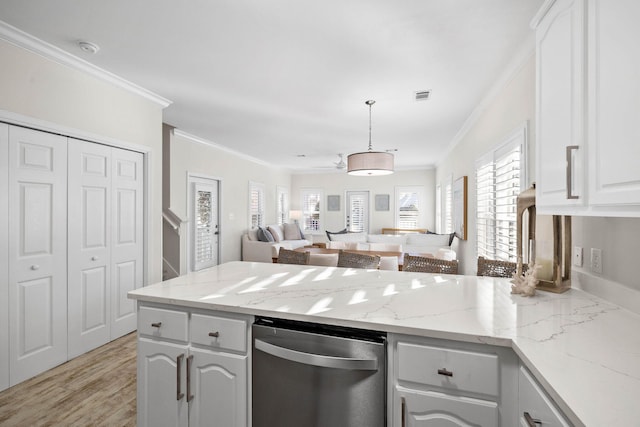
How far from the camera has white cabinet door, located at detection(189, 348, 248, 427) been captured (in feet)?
4.57

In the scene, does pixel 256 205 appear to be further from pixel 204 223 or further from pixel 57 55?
pixel 57 55

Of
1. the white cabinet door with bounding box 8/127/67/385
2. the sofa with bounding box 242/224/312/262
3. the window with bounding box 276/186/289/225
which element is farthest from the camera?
the window with bounding box 276/186/289/225

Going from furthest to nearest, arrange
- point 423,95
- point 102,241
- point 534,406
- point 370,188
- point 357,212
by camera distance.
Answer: point 357,212 → point 370,188 → point 423,95 → point 102,241 → point 534,406

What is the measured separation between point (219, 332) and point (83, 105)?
2544 mm

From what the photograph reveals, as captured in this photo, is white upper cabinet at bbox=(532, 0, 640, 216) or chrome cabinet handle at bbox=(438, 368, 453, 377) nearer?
white upper cabinet at bbox=(532, 0, 640, 216)

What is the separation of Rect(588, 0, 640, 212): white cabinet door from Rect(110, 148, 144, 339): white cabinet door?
A: 139 inches

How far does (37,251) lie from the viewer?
7.86 feet

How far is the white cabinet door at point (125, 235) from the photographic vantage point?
A: 9.89ft

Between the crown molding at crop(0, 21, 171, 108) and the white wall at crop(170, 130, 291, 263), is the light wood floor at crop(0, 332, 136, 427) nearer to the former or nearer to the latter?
the crown molding at crop(0, 21, 171, 108)

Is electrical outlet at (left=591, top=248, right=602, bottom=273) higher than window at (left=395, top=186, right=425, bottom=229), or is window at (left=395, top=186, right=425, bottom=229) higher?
window at (left=395, top=186, right=425, bottom=229)

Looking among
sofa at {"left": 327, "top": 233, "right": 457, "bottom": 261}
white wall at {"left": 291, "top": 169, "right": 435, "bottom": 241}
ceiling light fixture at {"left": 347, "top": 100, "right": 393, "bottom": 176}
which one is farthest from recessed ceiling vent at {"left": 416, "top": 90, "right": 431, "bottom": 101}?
white wall at {"left": 291, "top": 169, "right": 435, "bottom": 241}

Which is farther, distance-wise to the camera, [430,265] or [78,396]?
[430,265]

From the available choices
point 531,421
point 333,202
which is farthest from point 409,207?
point 531,421

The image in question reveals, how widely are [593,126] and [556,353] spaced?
78 cm
